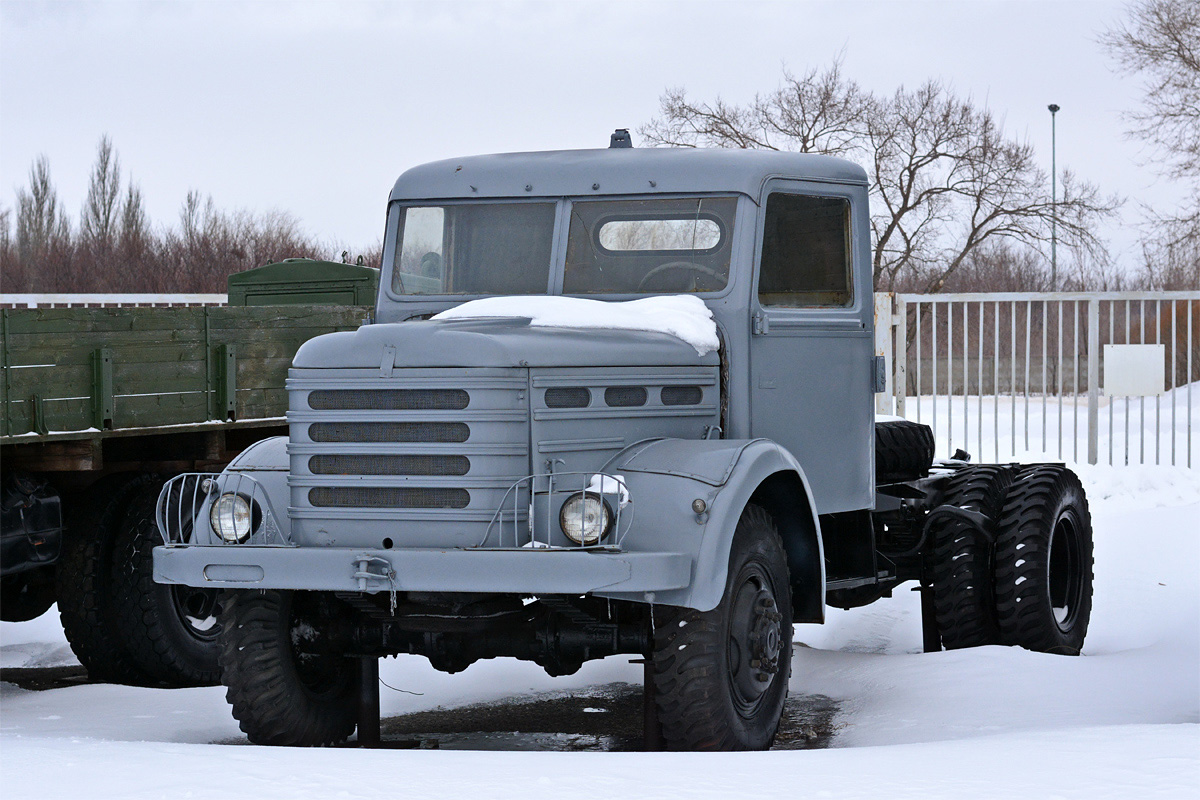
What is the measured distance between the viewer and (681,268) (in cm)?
639

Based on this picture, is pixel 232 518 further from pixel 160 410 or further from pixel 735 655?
pixel 160 410

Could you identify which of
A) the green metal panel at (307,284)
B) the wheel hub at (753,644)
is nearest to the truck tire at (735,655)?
the wheel hub at (753,644)

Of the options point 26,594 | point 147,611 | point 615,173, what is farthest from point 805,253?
point 26,594

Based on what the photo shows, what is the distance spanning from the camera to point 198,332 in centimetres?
796

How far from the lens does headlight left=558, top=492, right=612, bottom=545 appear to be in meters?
5.15

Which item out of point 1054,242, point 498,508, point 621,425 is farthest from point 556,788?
point 1054,242

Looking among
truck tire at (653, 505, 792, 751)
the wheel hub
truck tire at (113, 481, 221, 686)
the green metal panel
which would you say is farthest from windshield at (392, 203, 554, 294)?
the green metal panel

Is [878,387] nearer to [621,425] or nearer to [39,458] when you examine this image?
[621,425]

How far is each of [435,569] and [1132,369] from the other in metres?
11.1

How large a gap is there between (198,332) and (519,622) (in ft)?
10.3

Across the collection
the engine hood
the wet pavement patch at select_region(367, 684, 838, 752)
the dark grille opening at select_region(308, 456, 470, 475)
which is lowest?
the wet pavement patch at select_region(367, 684, 838, 752)

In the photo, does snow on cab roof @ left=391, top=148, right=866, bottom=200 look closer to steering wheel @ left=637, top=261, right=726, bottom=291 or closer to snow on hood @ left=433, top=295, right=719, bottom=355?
steering wheel @ left=637, top=261, right=726, bottom=291

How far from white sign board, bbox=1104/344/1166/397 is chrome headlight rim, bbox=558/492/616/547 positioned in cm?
1052

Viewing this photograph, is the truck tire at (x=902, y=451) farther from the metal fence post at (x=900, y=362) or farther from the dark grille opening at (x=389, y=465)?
the metal fence post at (x=900, y=362)
